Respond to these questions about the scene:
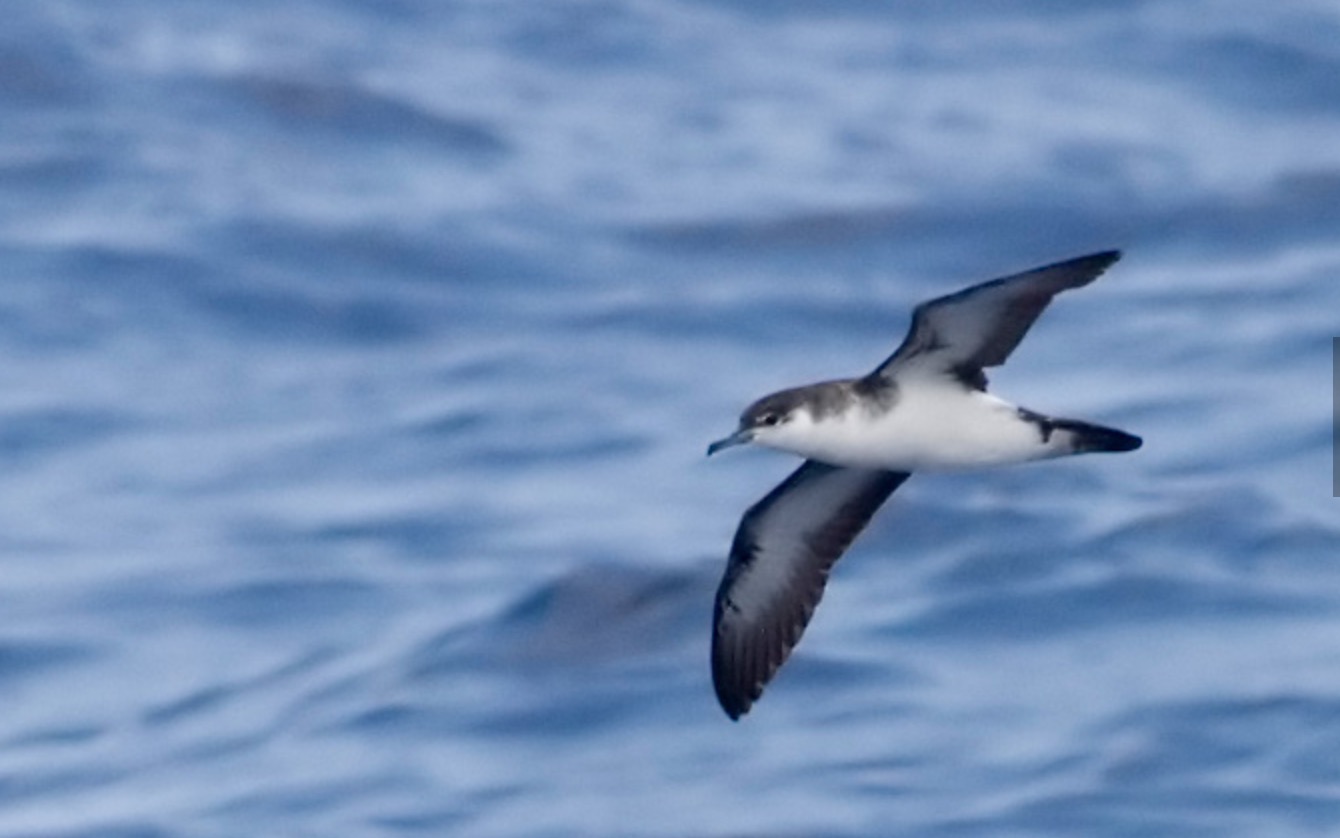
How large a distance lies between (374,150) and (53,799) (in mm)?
10948

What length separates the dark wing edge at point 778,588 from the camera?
34.1ft

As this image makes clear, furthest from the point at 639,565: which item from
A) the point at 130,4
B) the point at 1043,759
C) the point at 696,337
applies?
the point at 130,4

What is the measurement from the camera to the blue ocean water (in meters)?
16.5

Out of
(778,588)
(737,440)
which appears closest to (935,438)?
(737,440)

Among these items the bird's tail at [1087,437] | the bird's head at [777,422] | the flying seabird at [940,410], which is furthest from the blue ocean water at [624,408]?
the bird's head at [777,422]

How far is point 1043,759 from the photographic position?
646 inches

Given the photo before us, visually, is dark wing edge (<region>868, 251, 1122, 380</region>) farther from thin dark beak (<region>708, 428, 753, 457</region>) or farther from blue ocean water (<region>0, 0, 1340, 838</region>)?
blue ocean water (<region>0, 0, 1340, 838</region>)

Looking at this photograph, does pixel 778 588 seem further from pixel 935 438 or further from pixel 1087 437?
pixel 1087 437

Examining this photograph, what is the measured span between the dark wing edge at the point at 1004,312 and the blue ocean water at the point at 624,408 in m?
6.05

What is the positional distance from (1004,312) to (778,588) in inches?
57.0

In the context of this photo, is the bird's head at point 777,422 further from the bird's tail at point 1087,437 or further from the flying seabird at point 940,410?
the bird's tail at point 1087,437

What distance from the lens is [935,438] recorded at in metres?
9.44

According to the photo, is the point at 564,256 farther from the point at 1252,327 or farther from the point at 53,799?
the point at 53,799

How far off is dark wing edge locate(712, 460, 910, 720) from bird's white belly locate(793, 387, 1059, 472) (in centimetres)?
100
